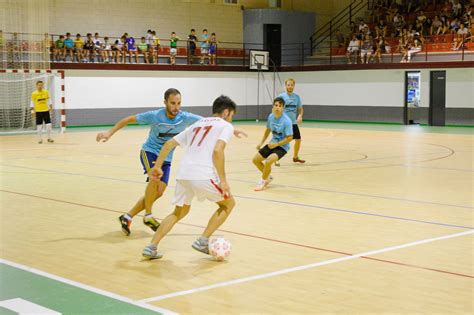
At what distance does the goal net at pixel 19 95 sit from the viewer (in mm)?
27688

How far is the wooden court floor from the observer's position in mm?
5820

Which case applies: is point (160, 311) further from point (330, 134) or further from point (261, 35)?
point (261, 35)

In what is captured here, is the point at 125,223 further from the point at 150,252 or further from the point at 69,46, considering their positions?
the point at 69,46

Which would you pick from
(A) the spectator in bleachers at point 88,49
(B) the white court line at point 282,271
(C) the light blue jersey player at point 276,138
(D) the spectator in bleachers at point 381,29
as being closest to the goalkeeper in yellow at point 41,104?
(A) the spectator in bleachers at point 88,49

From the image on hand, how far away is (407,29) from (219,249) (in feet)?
103

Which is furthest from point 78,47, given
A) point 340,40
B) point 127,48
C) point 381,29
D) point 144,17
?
point 381,29

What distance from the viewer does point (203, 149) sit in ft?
22.3

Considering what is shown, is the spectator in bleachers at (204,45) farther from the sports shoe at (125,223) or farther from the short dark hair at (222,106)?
the short dark hair at (222,106)

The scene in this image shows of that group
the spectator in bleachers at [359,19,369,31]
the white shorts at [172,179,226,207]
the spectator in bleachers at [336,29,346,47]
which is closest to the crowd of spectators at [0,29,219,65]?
the spectator in bleachers at [336,29,346,47]

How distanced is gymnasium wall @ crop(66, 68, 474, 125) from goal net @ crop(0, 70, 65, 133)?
3.37 metres

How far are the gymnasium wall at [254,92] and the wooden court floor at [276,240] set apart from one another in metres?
16.8

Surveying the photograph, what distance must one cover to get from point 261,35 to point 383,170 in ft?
88.5

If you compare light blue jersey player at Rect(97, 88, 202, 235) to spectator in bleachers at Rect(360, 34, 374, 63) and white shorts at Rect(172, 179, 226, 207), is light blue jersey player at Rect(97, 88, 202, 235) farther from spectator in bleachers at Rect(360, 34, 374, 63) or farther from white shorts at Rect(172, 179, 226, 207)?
spectator in bleachers at Rect(360, 34, 374, 63)

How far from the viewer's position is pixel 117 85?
3366 cm
